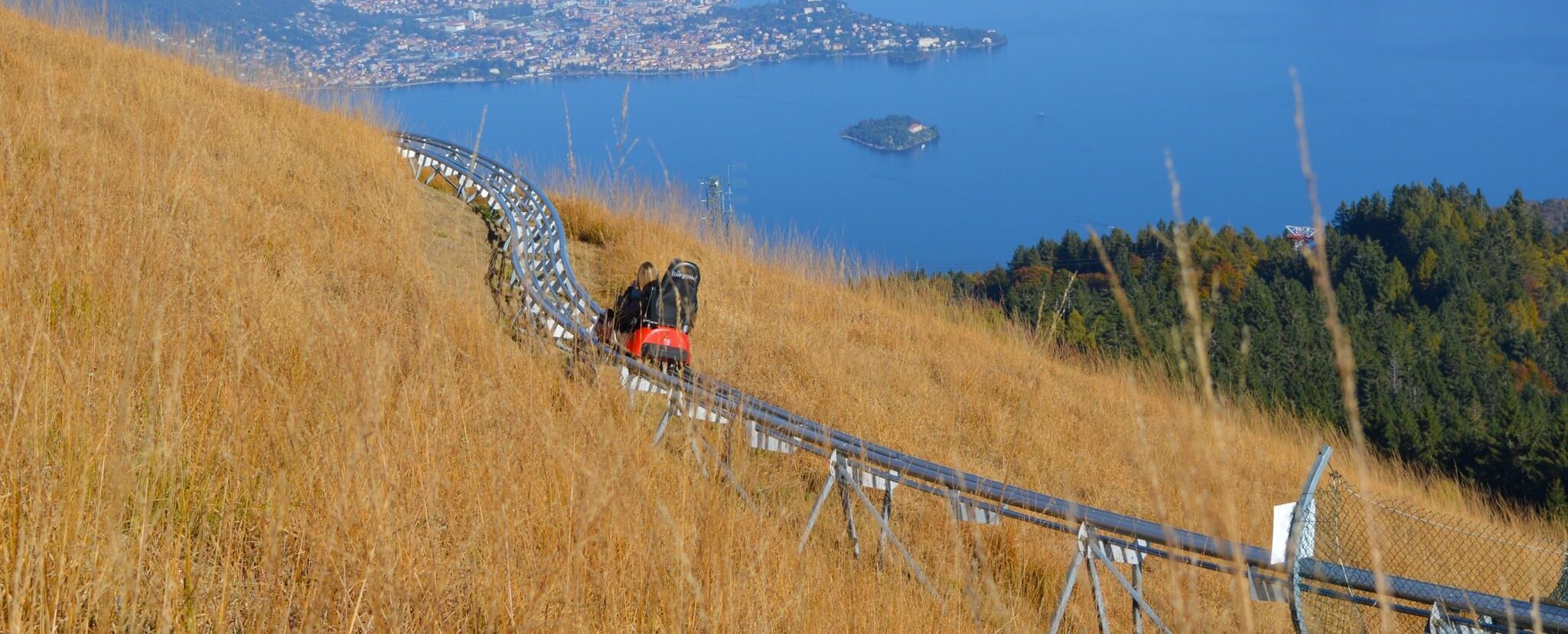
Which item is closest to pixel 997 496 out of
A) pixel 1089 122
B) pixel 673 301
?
pixel 673 301

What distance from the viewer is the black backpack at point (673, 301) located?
21.4 feet

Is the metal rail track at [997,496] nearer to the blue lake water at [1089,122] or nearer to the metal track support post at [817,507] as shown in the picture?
the metal track support post at [817,507]

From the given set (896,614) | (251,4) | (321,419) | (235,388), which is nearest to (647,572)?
(896,614)

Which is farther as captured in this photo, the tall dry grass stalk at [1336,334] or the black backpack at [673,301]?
Result: the black backpack at [673,301]

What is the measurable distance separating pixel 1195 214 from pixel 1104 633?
8464cm

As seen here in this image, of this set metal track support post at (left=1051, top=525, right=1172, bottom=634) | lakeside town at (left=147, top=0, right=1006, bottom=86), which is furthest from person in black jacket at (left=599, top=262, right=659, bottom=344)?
lakeside town at (left=147, top=0, right=1006, bottom=86)

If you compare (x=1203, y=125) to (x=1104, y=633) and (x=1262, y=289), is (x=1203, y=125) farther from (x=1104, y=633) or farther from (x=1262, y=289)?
(x=1104, y=633)

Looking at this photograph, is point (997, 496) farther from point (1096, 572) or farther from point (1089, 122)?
point (1089, 122)

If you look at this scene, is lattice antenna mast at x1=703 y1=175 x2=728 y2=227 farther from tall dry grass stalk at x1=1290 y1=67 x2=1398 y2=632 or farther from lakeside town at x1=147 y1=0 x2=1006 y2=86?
lakeside town at x1=147 y1=0 x2=1006 y2=86

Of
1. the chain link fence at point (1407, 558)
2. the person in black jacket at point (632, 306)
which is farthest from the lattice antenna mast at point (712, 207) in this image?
the chain link fence at point (1407, 558)

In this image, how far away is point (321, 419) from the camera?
3.52 meters

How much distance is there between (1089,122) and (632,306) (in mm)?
103782

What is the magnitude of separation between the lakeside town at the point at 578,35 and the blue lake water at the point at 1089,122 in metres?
2.59

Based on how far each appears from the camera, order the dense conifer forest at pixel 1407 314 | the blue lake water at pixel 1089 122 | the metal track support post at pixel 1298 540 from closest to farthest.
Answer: the metal track support post at pixel 1298 540
the dense conifer forest at pixel 1407 314
the blue lake water at pixel 1089 122
